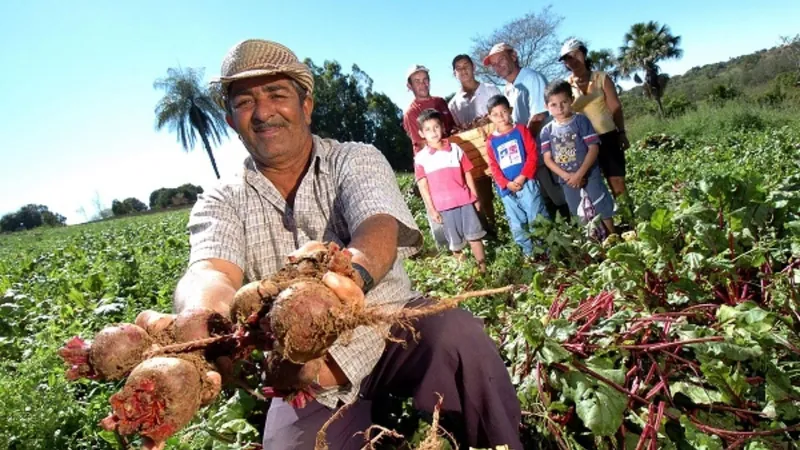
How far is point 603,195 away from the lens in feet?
14.5

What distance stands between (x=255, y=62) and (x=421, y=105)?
3773mm

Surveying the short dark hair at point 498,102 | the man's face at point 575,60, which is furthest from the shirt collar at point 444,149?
the man's face at point 575,60

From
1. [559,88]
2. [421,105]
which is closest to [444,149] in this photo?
[421,105]

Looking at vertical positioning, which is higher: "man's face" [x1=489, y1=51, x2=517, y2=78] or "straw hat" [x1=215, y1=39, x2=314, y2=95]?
"man's face" [x1=489, y1=51, x2=517, y2=78]

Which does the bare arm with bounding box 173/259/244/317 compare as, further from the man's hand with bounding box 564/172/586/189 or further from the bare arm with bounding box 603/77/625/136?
the bare arm with bounding box 603/77/625/136

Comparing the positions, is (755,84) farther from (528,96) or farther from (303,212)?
(303,212)

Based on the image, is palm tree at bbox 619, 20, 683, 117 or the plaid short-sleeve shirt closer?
the plaid short-sleeve shirt

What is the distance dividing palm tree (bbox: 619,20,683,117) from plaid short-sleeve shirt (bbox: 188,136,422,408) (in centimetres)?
3911

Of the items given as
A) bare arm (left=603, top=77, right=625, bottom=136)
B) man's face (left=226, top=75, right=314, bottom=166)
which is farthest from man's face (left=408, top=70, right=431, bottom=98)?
man's face (left=226, top=75, right=314, bottom=166)

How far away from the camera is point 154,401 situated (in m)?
1.09

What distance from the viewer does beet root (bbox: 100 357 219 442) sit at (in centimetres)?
109

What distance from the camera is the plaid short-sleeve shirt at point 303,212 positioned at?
6.57 ft

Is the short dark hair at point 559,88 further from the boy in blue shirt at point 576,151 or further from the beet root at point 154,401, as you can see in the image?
the beet root at point 154,401

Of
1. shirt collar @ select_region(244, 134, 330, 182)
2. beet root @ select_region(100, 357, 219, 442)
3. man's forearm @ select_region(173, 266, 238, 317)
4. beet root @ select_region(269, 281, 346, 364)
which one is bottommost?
beet root @ select_region(100, 357, 219, 442)
